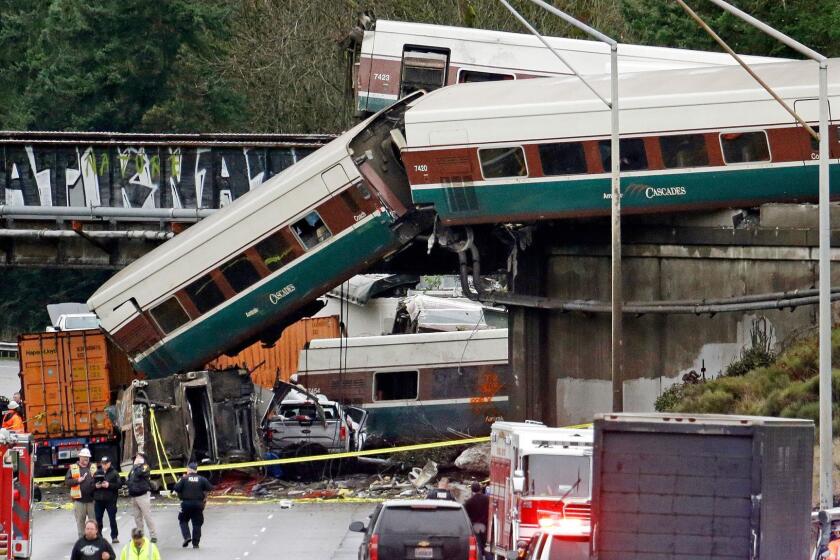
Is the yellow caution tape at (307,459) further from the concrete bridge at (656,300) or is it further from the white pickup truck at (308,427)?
the concrete bridge at (656,300)

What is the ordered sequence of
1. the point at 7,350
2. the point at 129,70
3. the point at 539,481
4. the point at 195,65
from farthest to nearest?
the point at 195,65 < the point at 129,70 < the point at 7,350 < the point at 539,481

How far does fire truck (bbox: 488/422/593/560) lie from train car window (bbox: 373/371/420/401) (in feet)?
53.0

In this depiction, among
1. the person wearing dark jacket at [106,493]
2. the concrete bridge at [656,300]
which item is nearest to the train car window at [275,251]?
the concrete bridge at [656,300]

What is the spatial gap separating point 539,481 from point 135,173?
20.8 meters

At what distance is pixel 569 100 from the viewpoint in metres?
30.1

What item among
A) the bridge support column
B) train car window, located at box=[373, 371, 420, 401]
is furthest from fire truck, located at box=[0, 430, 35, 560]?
train car window, located at box=[373, 371, 420, 401]

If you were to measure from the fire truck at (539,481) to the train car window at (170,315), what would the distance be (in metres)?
13.3

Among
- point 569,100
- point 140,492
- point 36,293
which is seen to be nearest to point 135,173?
point 569,100

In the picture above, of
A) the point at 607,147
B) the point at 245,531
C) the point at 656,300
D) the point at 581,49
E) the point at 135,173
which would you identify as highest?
the point at 581,49

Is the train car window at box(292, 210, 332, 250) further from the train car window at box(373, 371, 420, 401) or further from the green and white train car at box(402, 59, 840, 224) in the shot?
the train car window at box(373, 371, 420, 401)

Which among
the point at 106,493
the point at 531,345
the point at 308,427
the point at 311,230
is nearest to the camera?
the point at 106,493

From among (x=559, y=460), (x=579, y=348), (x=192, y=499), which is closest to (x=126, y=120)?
(x=579, y=348)

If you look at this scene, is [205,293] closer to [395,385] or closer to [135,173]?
[395,385]

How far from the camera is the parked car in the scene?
18109 mm
